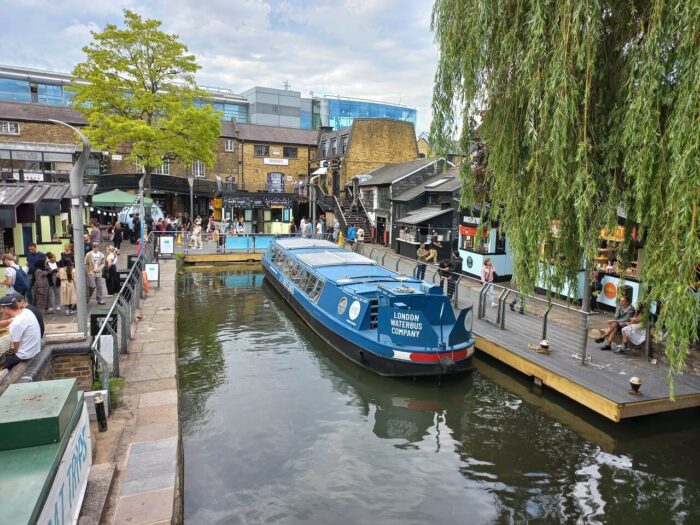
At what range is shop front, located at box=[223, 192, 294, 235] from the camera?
32719 mm

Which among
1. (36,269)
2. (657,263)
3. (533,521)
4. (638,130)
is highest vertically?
(638,130)

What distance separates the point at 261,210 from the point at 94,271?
2193 centimetres

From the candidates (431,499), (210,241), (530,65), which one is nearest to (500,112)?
(530,65)

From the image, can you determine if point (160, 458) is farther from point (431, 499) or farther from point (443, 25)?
point (443, 25)

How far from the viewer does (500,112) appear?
7.74 meters

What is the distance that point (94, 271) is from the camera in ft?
43.7

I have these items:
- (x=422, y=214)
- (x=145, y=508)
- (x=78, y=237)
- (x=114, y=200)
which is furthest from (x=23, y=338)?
(x=114, y=200)

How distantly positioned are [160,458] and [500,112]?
6.94 metres

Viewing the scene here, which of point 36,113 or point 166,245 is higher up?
point 36,113

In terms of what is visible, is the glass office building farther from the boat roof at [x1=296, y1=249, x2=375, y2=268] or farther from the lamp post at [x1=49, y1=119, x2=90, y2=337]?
the lamp post at [x1=49, y1=119, x2=90, y2=337]

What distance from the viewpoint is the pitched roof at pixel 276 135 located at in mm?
40312

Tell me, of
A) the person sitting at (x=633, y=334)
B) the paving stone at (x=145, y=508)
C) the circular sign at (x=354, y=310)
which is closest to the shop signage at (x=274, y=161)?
the circular sign at (x=354, y=310)

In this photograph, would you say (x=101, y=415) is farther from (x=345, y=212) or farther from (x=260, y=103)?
(x=260, y=103)

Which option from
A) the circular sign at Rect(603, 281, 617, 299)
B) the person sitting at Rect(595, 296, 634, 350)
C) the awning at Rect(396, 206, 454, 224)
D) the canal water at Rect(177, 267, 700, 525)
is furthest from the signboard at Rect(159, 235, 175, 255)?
the person sitting at Rect(595, 296, 634, 350)
